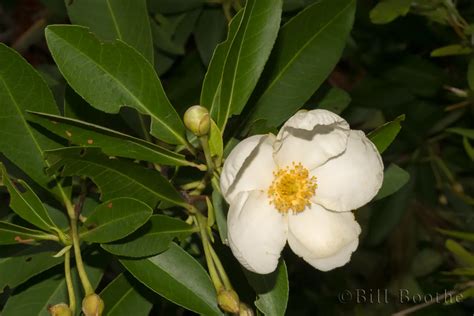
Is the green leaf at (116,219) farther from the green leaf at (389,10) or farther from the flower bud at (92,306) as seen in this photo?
the green leaf at (389,10)

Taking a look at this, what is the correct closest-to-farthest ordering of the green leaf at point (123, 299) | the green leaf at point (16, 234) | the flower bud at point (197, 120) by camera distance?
the flower bud at point (197, 120), the green leaf at point (16, 234), the green leaf at point (123, 299)

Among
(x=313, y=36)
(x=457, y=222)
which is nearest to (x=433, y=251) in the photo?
(x=457, y=222)

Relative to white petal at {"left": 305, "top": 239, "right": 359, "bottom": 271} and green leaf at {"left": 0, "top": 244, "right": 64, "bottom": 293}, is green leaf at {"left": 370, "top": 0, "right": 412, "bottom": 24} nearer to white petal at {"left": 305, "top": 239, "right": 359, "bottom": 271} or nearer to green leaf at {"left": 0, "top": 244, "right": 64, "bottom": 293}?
white petal at {"left": 305, "top": 239, "right": 359, "bottom": 271}

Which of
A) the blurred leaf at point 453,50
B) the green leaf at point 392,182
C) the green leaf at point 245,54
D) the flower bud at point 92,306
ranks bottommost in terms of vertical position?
the blurred leaf at point 453,50

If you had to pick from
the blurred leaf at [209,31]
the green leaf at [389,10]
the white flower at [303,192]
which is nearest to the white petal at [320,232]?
the white flower at [303,192]

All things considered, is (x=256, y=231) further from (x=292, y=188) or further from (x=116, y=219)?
(x=116, y=219)

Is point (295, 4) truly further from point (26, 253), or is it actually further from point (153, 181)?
point (26, 253)

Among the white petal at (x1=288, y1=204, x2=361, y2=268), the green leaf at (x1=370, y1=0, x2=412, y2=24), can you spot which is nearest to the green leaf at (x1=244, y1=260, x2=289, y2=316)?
the white petal at (x1=288, y1=204, x2=361, y2=268)
